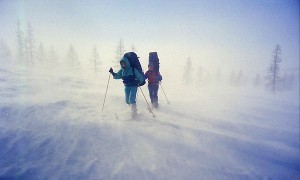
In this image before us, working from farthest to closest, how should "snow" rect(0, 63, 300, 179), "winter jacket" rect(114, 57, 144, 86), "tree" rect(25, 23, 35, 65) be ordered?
1. "tree" rect(25, 23, 35, 65)
2. "winter jacket" rect(114, 57, 144, 86)
3. "snow" rect(0, 63, 300, 179)

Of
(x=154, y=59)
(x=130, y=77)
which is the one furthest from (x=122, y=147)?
(x=154, y=59)

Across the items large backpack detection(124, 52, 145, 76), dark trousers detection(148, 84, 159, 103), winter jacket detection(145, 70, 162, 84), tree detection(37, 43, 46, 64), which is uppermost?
tree detection(37, 43, 46, 64)

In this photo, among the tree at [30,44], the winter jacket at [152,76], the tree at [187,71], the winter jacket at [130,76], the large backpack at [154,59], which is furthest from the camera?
the tree at [187,71]

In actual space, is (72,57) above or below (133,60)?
above

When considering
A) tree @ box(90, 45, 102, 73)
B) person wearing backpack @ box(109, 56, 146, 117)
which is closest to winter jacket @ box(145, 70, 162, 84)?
person wearing backpack @ box(109, 56, 146, 117)

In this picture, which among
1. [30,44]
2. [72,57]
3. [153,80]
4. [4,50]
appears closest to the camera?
[153,80]

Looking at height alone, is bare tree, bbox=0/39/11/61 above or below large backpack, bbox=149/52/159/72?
above

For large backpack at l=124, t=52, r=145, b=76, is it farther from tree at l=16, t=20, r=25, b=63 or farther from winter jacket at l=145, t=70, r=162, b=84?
tree at l=16, t=20, r=25, b=63

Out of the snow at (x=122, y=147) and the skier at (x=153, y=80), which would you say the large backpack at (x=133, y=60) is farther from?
the skier at (x=153, y=80)

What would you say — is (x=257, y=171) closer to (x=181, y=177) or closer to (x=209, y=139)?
(x=209, y=139)

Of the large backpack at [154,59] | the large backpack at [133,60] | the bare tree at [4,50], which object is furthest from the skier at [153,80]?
the bare tree at [4,50]

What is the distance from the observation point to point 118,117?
808cm

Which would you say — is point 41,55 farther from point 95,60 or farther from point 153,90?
point 153,90

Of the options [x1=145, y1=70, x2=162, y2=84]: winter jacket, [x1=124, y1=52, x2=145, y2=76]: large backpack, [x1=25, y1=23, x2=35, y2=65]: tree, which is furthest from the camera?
[x1=25, y1=23, x2=35, y2=65]: tree
